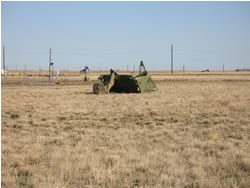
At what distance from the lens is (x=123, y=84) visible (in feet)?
76.2

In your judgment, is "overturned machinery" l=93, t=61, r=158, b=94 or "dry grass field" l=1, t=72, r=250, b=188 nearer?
"dry grass field" l=1, t=72, r=250, b=188

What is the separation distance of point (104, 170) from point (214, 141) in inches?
134

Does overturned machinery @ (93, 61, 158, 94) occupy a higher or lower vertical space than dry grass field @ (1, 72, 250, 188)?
higher

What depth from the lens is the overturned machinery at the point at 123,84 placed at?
22469mm

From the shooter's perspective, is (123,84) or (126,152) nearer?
(126,152)

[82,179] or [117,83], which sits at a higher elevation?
[117,83]

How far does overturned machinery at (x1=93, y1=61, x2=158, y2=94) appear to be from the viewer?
2247 centimetres

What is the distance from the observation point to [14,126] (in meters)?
9.59

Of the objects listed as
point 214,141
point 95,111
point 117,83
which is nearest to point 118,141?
point 214,141

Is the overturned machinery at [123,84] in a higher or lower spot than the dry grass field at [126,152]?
higher

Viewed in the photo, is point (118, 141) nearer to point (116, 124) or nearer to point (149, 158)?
point (149, 158)

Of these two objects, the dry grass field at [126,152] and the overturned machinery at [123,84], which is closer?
the dry grass field at [126,152]

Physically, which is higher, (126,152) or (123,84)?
(123,84)

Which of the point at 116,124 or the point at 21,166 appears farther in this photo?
the point at 116,124
